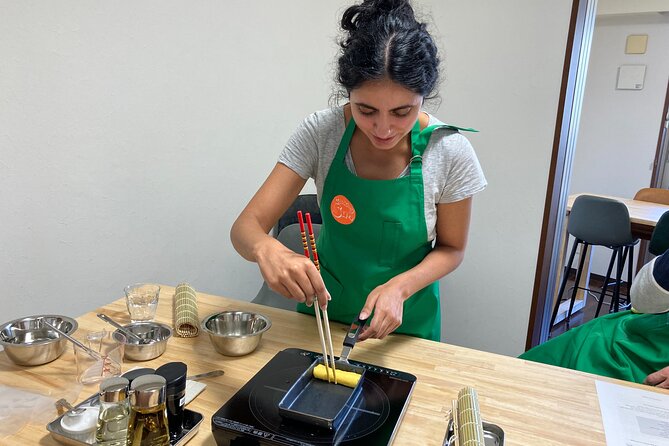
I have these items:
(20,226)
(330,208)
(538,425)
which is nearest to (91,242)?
(20,226)

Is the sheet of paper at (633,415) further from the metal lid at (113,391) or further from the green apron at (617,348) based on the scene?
the metal lid at (113,391)

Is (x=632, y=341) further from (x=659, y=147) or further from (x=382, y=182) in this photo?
(x=659, y=147)

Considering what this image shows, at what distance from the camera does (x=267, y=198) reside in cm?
136

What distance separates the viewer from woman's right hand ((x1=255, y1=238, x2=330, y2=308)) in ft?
3.24

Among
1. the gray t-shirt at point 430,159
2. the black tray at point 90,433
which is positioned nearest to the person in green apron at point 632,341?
the gray t-shirt at point 430,159

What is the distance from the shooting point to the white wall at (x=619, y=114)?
15.4 ft

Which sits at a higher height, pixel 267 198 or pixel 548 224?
pixel 267 198

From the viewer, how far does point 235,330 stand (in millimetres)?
1264

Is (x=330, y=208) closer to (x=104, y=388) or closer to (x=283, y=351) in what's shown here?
(x=283, y=351)

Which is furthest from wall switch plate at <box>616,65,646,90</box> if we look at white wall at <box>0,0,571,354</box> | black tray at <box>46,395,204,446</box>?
black tray at <box>46,395,204,446</box>

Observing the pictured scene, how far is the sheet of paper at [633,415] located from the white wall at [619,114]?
15.1 feet

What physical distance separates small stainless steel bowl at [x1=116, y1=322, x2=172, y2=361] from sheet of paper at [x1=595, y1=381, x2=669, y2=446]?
3.13 feet

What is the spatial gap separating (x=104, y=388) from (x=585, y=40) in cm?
238

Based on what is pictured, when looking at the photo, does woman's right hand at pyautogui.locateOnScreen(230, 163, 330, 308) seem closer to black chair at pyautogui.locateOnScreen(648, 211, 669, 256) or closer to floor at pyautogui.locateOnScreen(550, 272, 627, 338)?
black chair at pyautogui.locateOnScreen(648, 211, 669, 256)
